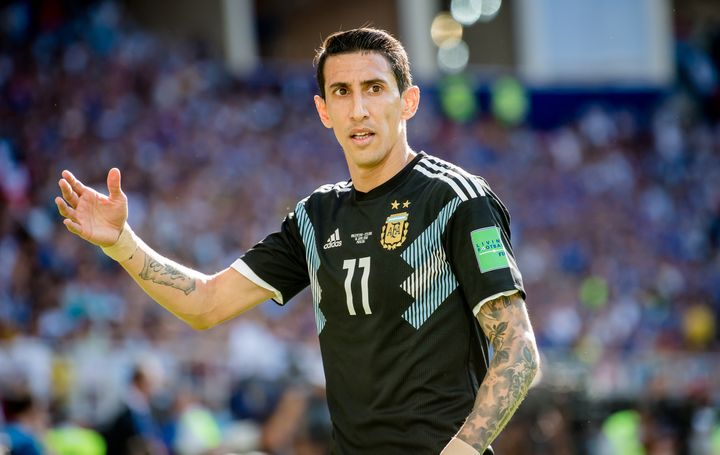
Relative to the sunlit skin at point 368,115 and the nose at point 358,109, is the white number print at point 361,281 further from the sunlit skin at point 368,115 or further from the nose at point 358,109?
the nose at point 358,109

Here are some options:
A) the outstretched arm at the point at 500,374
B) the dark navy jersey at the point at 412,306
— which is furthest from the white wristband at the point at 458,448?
the dark navy jersey at the point at 412,306

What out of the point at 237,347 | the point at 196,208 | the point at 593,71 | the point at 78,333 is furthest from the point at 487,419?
the point at 593,71

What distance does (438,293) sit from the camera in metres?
3.56

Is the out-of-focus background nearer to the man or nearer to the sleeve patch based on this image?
the man

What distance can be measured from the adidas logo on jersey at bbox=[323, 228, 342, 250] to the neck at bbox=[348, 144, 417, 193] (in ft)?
0.56

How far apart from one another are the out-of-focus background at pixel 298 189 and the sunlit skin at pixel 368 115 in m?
4.16

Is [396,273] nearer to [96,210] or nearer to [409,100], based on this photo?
[409,100]

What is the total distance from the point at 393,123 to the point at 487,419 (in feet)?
3.41

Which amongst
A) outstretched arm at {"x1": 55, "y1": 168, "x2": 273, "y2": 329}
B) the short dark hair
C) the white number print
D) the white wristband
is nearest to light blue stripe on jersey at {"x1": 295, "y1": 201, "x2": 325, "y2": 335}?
the white number print

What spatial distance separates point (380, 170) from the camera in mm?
3812

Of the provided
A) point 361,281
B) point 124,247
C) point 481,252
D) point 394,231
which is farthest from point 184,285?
point 481,252

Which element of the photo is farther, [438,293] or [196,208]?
[196,208]

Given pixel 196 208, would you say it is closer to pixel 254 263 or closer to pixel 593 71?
pixel 254 263

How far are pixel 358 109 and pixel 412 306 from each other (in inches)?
26.2
